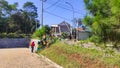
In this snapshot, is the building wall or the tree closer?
the tree

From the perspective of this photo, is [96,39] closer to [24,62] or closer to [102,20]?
[102,20]

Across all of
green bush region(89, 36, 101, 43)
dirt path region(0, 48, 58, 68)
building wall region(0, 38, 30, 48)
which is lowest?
building wall region(0, 38, 30, 48)

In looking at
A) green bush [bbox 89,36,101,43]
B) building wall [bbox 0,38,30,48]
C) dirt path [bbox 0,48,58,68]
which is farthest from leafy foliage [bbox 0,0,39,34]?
green bush [bbox 89,36,101,43]

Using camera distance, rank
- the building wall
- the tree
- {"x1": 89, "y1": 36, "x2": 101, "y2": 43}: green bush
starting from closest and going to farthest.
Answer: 1. the tree
2. {"x1": 89, "y1": 36, "x2": 101, "y2": 43}: green bush
3. the building wall

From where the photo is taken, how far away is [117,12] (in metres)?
6.65

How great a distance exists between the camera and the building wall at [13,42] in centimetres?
5185

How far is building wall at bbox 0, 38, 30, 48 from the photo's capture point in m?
51.9

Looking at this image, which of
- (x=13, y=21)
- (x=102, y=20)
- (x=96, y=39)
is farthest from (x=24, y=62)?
(x=13, y=21)

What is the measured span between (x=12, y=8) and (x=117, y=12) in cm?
6717

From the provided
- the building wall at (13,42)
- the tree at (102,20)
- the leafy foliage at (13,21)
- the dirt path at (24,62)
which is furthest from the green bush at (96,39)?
the leafy foliage at (13,21)

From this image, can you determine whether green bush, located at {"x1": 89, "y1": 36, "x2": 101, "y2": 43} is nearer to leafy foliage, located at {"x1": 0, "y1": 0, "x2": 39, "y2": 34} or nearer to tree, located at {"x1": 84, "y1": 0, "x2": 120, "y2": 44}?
tree, located at {"x1": 84, "y1": 0, "x2": 120, "y2": 44}

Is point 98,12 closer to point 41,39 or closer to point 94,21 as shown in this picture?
point 94,21

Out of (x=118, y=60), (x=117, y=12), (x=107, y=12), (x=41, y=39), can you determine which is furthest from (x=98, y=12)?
(x=41, y=39)

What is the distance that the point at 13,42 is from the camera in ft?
176
